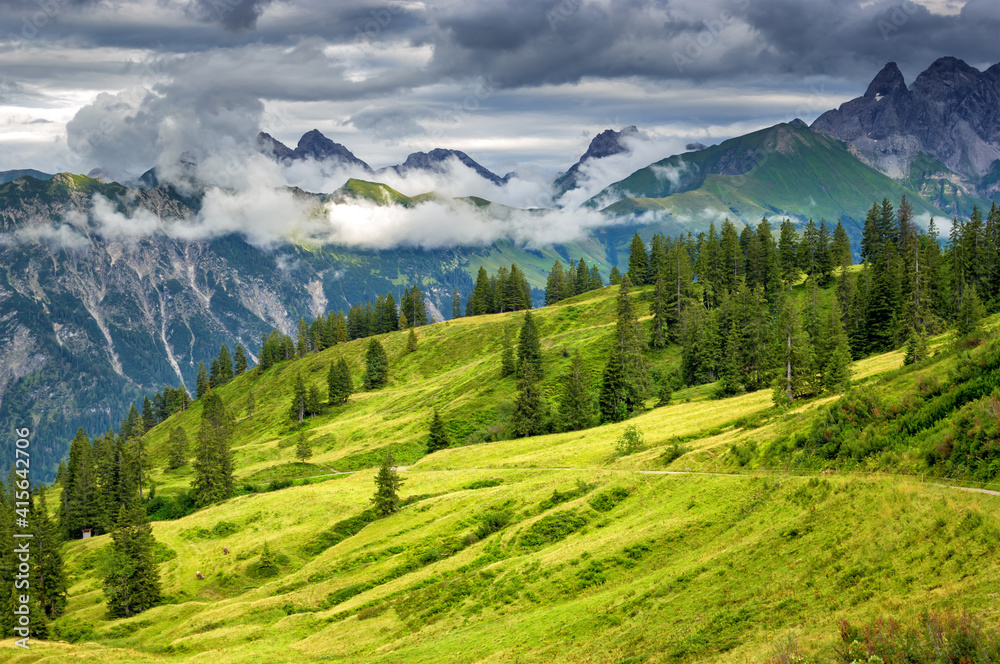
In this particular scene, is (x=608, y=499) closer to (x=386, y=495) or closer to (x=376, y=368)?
(x=386, y=495)

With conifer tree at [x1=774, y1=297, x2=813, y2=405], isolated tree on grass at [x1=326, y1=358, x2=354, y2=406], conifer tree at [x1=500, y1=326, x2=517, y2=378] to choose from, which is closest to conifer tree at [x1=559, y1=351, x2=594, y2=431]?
conifer tree at [x1=500, y1=326, x2=517, y2=378]

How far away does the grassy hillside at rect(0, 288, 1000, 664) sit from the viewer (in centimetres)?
2484

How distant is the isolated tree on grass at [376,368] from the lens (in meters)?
170

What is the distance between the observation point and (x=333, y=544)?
71688 mm

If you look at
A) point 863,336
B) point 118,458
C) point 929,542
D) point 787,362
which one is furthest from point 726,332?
point 118,458

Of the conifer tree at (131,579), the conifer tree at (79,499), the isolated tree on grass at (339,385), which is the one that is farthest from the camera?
the isolated tree on grass at (339,385)

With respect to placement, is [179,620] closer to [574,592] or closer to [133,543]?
Result: [133,543]

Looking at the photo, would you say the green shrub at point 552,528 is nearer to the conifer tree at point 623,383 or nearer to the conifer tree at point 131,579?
the conifer tree at point 131,579

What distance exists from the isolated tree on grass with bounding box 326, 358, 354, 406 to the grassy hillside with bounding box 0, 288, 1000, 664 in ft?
190

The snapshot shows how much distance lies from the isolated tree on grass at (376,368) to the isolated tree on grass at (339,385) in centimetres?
876

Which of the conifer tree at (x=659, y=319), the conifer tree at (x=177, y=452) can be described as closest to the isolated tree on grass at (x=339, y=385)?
the conifer tree at (x=177, y=452)

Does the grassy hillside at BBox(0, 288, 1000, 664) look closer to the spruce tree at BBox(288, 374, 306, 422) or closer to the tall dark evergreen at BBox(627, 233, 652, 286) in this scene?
the spruce tree at BBox(288, 374, 306, 422)

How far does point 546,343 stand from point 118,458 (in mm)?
82016

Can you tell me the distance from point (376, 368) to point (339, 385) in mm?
13051
